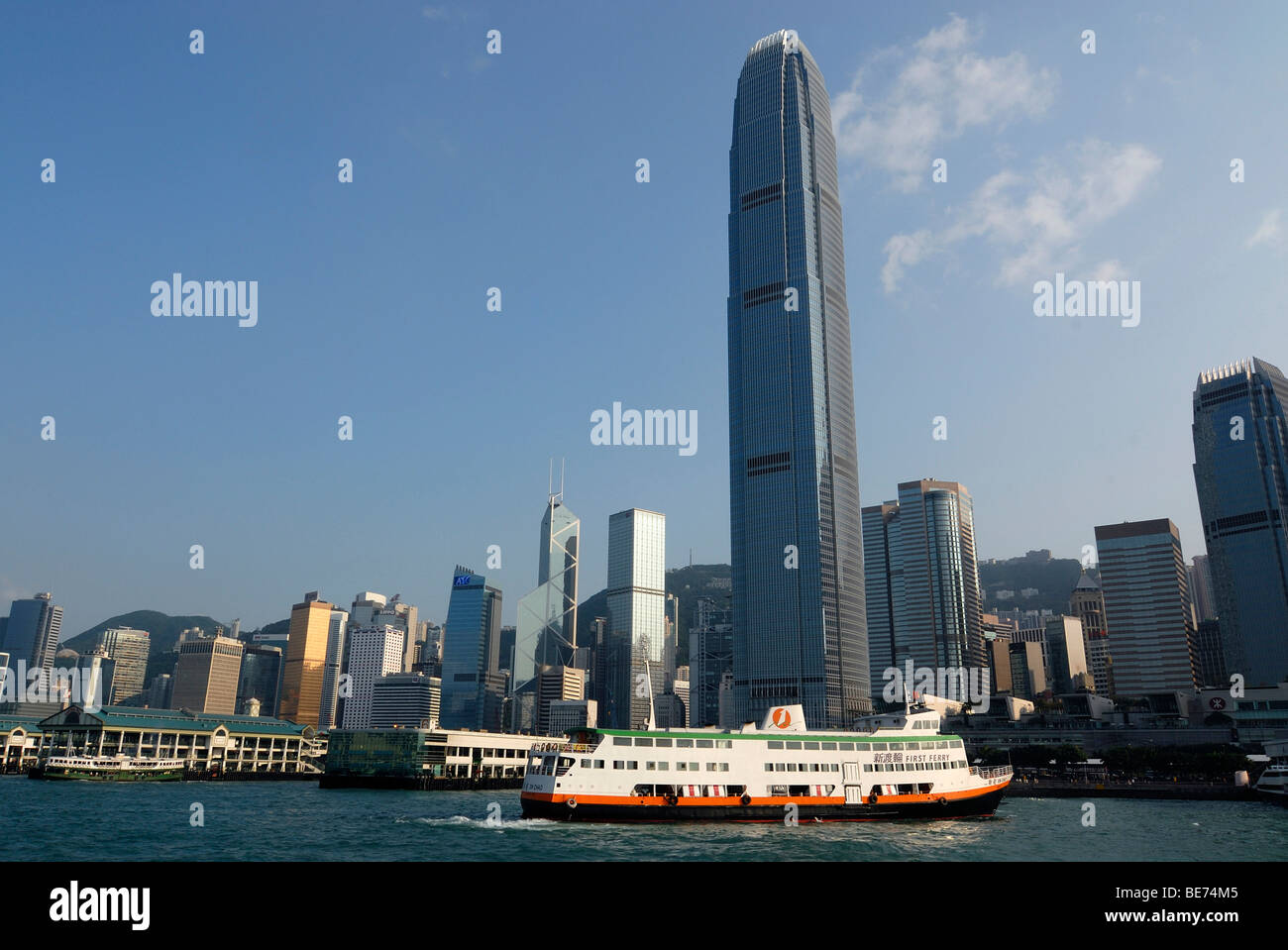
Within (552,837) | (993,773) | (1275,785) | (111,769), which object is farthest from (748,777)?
(111,769)

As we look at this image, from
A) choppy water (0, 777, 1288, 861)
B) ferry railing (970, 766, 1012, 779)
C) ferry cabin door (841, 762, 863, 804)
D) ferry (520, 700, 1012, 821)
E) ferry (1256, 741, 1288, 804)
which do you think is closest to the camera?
choppy water (0, 777, 1288, 861)

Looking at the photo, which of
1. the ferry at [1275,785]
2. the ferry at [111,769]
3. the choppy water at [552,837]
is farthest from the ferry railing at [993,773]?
the ferry at [111,769]

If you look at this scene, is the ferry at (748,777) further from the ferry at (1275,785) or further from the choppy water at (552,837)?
the ferry at (1275,785)

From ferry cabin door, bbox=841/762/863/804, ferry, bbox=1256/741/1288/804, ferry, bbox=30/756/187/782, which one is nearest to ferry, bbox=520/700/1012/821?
ferry cabin door, bbox=841/762/863/804

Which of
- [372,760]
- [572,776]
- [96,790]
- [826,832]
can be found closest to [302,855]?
[572,776]

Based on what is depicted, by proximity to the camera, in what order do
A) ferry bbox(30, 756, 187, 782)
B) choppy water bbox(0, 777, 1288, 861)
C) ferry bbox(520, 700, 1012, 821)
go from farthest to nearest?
1. ferry bbox(30, 756, 187, 782)
2. ferry bbox(520, 700, 1012, 821)
3. choppy water bbox(0, 777, 1288, 861)

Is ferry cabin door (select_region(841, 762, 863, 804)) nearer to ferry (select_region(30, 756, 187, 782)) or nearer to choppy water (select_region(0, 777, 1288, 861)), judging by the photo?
choppy water (select_region(0, 777, 1288, 861))
